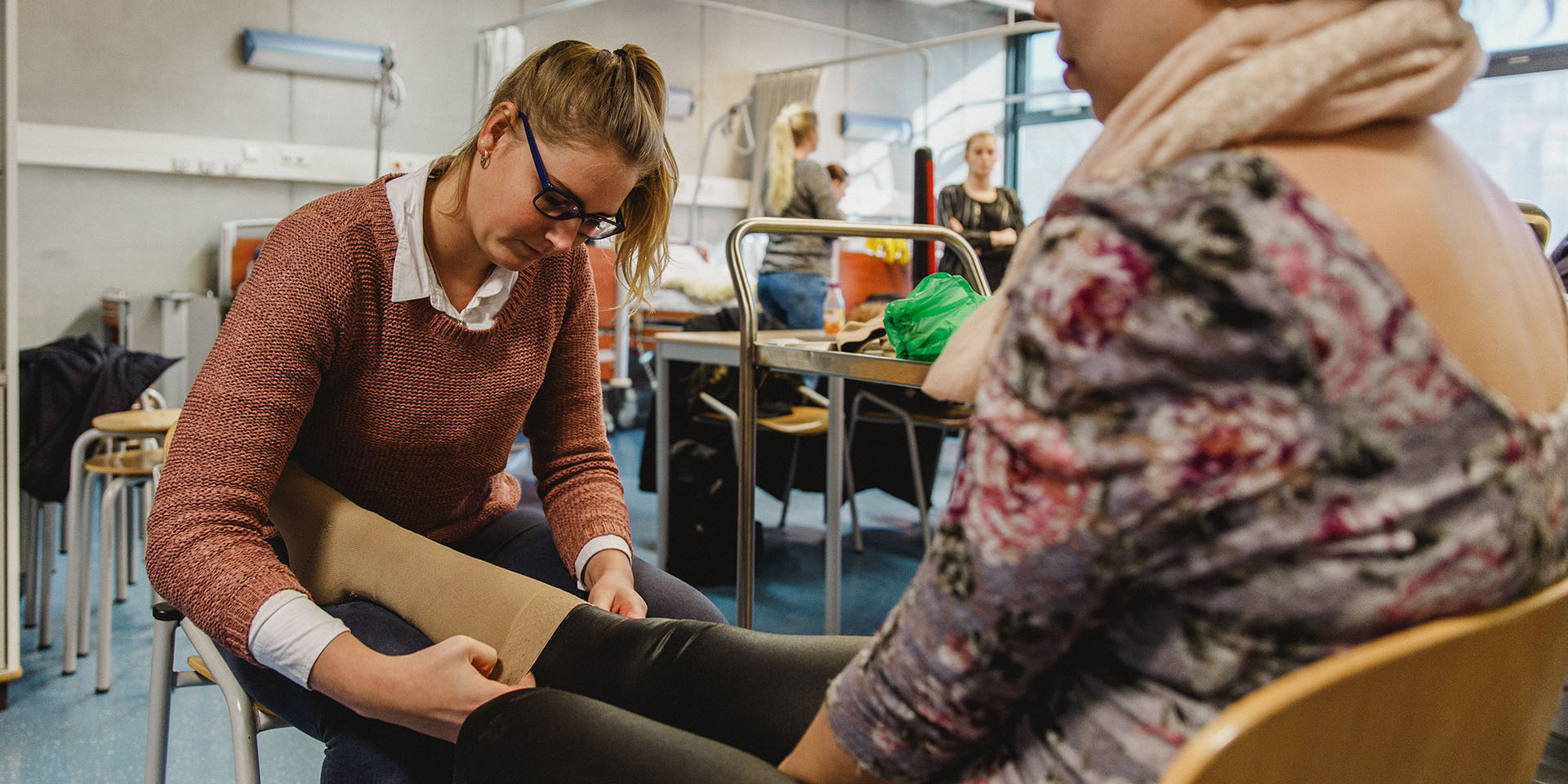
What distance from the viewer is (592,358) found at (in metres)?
1.31

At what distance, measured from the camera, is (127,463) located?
215 cm

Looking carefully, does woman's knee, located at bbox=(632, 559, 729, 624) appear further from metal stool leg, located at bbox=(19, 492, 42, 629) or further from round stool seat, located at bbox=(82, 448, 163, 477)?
metal stool leg, located at bbox=(19, 492, 42, 629)

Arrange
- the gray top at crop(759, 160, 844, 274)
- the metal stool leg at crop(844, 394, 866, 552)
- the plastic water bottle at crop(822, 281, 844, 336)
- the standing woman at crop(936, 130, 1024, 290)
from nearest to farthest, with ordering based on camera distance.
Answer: the plastic water bottle at crop(822, 281, 844, 336), the metal stool leg at crop(844, 394, 866, 552), the gray top at crop(759, 160, 844, 274), the standing woman at crop(936, 130, 1024, 290)

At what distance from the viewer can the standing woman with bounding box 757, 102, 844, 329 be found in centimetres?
409

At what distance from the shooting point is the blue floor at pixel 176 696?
1.72 metres

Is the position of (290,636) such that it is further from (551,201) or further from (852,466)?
(852,466)

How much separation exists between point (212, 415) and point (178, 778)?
1042 mm

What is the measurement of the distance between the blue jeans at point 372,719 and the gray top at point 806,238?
9.92ft

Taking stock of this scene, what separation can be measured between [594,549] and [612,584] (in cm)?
9

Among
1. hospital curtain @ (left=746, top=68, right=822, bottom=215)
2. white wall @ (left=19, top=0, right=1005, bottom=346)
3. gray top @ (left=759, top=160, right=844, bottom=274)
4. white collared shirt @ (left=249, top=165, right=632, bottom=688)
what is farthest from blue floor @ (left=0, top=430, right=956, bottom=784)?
hospital curtain @ (left=746, top=68, right=822, bottom=215)

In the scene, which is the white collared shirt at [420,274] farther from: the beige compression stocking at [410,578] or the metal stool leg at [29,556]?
the metal stool leg at [29,556]

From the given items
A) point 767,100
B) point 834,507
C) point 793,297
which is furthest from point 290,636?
point 767,100

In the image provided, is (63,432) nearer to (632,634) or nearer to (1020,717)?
(632,634)

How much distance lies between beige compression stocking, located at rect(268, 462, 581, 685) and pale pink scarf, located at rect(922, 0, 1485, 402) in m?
0.62
